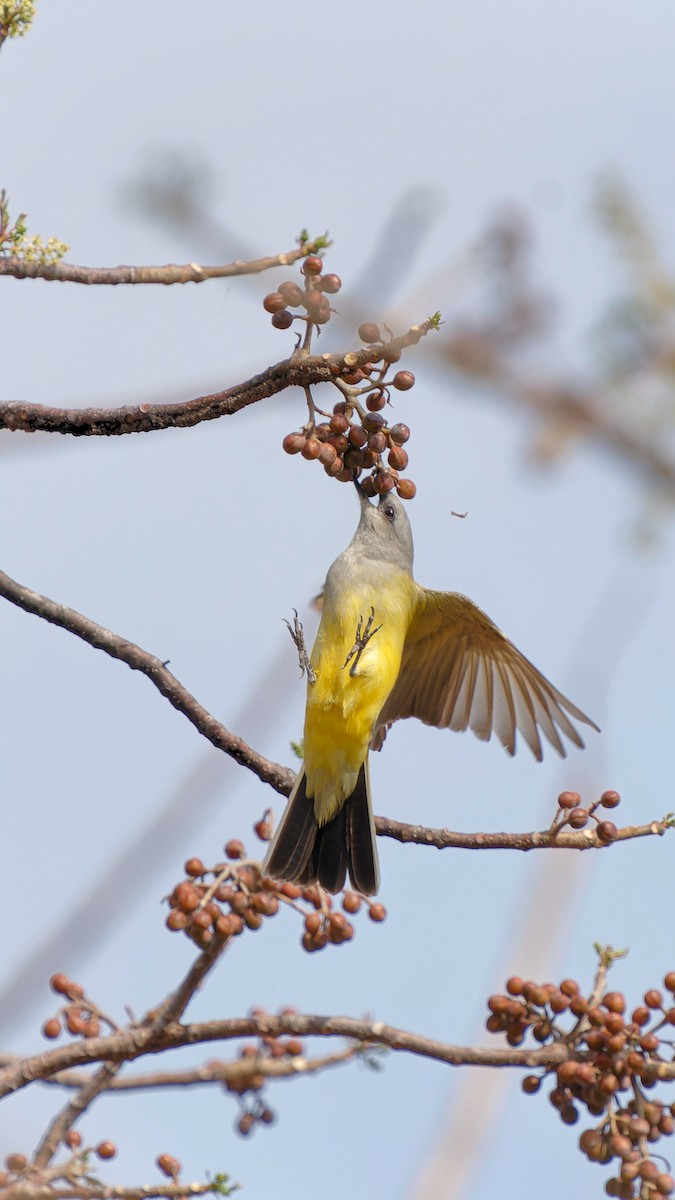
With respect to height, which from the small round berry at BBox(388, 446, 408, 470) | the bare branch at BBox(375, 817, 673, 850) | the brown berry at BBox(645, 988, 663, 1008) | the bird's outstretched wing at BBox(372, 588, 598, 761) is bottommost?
the brown berry at BBox(645, 988, 663, 1008)

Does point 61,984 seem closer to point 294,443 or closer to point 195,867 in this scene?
point 195,867

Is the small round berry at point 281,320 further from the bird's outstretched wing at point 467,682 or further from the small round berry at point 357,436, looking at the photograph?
the bird's outstretched wing at point 467,682

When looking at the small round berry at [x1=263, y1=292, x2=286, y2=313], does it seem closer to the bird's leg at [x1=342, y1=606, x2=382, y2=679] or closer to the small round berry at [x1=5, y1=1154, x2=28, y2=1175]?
the bird's leg at [x1=342, y1=606, x2=382, y2=679]

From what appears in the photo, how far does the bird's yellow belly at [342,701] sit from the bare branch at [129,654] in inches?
56.6

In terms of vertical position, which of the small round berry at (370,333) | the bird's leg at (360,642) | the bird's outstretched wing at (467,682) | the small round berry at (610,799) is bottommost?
the small round berry at (610,799)

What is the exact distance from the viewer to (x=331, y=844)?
5.79m

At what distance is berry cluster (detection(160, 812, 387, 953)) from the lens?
4.11m

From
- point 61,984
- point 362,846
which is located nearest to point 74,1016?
point 61,984

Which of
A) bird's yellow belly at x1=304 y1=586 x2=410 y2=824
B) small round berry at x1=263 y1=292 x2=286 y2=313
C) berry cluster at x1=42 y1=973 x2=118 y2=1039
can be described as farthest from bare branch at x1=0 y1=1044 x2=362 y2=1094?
small round berry at x1=263 y1=292 x2=286 y2=313

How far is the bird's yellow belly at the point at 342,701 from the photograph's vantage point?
620cm

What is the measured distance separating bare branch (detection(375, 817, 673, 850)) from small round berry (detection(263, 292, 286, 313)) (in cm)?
193

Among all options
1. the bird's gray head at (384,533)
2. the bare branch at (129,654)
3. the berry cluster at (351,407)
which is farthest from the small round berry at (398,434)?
the bird's gray head at (384,533)

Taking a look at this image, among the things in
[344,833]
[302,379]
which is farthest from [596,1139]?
[302,379]

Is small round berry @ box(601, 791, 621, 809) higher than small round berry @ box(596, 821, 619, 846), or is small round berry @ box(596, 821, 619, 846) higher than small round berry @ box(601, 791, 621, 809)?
small round berry @ box(601, 791, 621, 809)
